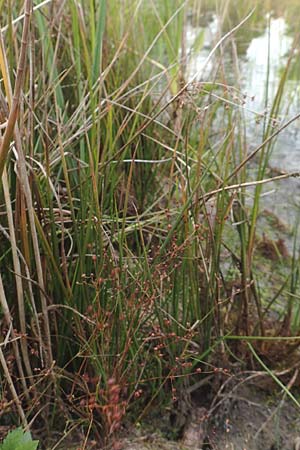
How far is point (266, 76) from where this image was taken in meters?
2.01

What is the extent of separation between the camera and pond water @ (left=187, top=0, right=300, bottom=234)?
198 centimetres

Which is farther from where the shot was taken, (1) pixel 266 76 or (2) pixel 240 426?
(1) pixel 266 76

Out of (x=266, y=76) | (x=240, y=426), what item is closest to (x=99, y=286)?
(x=240, y=426)

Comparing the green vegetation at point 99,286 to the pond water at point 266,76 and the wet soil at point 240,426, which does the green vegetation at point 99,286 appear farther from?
the pond water at point 266,76

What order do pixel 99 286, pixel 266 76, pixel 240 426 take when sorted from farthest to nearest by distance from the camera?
pixel 266 76
pixel 240 426
pixel 99 286

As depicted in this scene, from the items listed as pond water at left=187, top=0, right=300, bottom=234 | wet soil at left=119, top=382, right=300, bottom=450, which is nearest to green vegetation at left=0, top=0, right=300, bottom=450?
wet soil at left=119, top=382, right=300, bottom=450

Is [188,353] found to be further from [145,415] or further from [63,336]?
[63,336]

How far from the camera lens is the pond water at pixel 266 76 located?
1979 mm

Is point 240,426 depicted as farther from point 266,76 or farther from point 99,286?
point 266,76

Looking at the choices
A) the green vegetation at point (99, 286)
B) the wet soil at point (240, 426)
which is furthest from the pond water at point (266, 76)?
the wet soil at point (240, 426)

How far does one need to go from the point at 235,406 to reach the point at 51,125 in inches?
28.8

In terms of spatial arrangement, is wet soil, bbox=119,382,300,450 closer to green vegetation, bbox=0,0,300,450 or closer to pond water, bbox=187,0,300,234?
green vegetation, bbox=0,0,300,450

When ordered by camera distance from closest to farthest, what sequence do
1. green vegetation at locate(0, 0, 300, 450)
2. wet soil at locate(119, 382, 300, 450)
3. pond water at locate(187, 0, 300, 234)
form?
green vegetation at locate(0, 0, 300, 450) → wet soil at locate(119, 382, 300, 450) → pond water at locate(187, 0, 300, 234)

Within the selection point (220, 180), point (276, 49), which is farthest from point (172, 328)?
point (276, 49)
